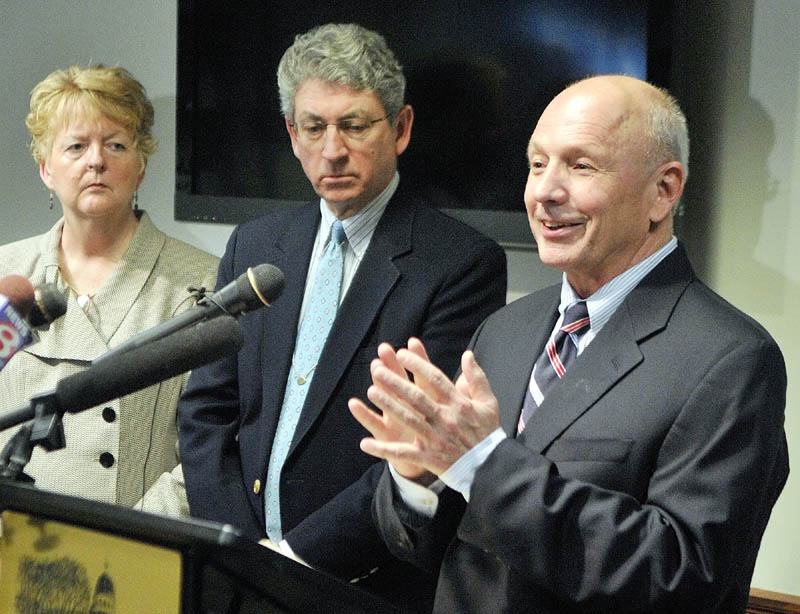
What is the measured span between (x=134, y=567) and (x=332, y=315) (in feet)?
3.90

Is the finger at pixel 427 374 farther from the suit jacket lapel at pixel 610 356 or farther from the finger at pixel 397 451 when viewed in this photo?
the suit jacket lapel at pixel 610 356

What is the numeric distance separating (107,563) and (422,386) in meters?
0.45

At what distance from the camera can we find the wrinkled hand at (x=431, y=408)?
4.64 ft

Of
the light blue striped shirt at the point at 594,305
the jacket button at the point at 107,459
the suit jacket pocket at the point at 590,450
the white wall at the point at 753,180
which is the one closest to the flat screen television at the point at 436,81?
the white wall at the point at 753,180

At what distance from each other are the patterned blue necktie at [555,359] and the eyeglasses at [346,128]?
0.79 metres

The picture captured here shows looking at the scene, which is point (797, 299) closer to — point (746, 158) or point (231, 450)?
point (746, 158)

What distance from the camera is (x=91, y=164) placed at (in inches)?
106

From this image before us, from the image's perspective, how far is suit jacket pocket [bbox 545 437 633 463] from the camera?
1.53 metres

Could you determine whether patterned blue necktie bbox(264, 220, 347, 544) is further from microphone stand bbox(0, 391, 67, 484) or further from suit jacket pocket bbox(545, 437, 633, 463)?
microphone stand bbox(0, 391, 67, 484)

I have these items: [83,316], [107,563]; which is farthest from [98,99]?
[107,563]

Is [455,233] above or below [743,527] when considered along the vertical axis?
above

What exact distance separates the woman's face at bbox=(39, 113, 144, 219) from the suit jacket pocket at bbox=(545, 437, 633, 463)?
1.53m

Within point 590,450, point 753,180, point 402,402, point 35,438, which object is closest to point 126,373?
point 35,438

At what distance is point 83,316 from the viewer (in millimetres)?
2666
